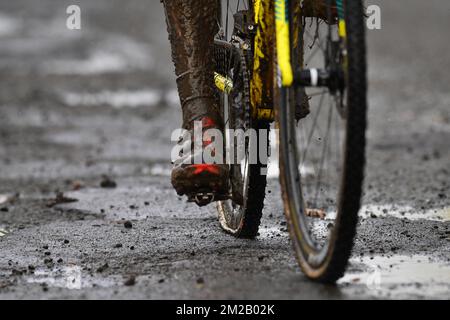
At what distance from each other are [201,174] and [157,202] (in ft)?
6.65

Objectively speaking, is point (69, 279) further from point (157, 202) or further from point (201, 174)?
point (157, 202)

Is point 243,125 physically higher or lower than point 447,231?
higher

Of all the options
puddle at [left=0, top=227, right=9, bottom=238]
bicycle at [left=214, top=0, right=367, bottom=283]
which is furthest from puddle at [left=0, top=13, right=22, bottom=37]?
bicycle at [left=214, top=0, right=367, bottom=283]

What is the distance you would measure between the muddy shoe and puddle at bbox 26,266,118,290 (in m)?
0.46

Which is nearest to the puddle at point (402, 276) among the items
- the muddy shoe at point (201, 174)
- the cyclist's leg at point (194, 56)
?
the muddy shoe at point (201, 174)

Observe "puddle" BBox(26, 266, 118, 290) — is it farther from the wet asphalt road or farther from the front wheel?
the front wheel

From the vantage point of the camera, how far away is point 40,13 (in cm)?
2969

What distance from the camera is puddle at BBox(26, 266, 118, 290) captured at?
3877 millimetres

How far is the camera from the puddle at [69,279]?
12.7ft

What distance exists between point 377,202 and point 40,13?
24.9 metres

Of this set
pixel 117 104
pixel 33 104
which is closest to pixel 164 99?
pixel 117 104

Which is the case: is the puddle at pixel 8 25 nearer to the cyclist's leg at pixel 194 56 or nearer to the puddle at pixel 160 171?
the puddle at pixel 160 171

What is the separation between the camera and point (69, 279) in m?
4.03
